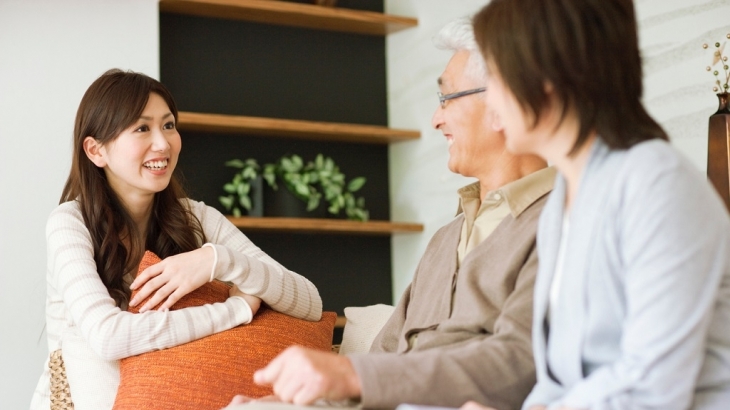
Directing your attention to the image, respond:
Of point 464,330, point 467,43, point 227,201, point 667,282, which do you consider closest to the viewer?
point 667,282

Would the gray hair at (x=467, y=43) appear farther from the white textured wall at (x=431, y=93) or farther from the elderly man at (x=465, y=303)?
the white textured wall at (x=431, y=93)

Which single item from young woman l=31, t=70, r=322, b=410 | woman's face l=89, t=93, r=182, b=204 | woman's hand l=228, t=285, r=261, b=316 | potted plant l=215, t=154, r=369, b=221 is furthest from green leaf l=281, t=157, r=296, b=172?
woman's hand l=228, t=285, r=261, b=316

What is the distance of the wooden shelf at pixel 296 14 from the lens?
13.6 ft

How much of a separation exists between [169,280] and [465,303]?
2.58ft

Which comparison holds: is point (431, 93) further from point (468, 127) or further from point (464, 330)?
point (464, 330)

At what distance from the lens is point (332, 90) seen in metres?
4.59

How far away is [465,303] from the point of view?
1.66 metres

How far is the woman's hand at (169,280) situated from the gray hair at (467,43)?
776 millimetres

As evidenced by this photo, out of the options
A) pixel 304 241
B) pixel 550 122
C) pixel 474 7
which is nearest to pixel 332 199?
pixel 304 241

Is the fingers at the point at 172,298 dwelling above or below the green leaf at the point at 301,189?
below

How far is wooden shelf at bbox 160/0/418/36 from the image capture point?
415 cm

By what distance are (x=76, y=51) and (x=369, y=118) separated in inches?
58.9

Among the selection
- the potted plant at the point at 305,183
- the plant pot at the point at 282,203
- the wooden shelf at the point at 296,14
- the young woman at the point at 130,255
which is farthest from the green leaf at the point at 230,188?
the young woman at the point at 130,255

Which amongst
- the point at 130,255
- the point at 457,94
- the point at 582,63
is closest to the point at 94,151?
the point at 130,255
